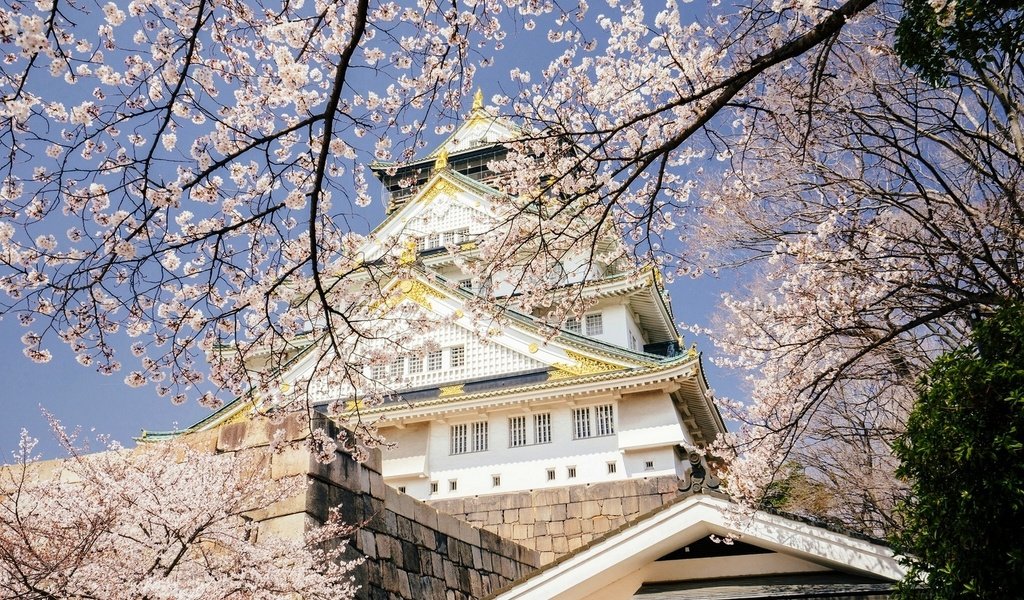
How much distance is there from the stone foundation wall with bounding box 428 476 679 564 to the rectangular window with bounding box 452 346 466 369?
4739mm

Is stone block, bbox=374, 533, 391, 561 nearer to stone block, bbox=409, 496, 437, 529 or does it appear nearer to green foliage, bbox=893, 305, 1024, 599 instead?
stone block, bbox=409, 496, 437, 529

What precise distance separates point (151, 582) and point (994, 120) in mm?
7661

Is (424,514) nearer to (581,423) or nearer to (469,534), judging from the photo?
(469,534)

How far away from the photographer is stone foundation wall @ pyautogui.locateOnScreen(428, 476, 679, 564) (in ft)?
46.4

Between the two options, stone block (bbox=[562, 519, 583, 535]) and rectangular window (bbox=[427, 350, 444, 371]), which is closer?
stone block (bbox=[562, 519, 583, 535])

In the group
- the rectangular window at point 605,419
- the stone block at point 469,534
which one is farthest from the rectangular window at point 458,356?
the stone block at point 469,534

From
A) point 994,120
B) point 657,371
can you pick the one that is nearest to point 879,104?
point 994,120

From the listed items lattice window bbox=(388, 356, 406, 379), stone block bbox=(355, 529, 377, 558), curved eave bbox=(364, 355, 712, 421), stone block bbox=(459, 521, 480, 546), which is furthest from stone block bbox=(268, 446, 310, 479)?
lattice window bbox=(388, 356, 406, 379)

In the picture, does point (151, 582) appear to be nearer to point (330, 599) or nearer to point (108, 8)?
point (330, 599)

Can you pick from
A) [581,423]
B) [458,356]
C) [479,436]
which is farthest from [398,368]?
[581,423]

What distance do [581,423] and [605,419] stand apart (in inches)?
23.0

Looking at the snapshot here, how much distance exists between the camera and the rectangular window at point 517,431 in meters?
17.5

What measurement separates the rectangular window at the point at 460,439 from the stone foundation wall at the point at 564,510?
3.00 m

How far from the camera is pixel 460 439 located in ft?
59.0
